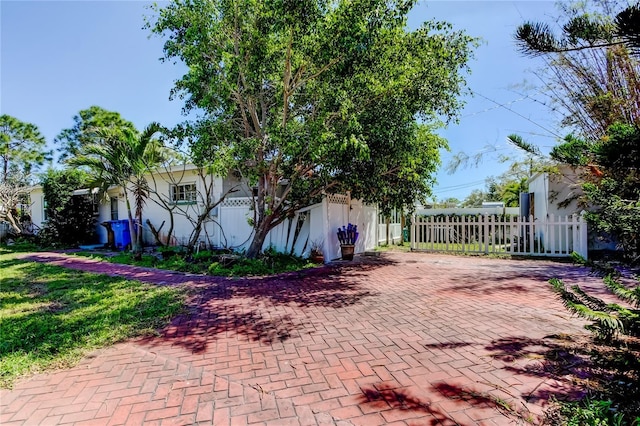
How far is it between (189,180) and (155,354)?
1077cm

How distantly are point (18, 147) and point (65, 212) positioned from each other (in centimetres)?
1493

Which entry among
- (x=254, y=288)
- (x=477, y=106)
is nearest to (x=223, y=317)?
(x=254, y=288)

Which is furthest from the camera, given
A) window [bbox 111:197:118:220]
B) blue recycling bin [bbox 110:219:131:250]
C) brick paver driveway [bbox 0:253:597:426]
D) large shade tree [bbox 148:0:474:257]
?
window [bbox 111:197:118:220]

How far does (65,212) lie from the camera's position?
1588cm

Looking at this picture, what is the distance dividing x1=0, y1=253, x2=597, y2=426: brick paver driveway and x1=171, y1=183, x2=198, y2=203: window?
8.35m

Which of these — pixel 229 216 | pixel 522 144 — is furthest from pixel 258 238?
pixel 522 144

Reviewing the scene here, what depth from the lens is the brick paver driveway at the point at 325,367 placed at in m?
2.68

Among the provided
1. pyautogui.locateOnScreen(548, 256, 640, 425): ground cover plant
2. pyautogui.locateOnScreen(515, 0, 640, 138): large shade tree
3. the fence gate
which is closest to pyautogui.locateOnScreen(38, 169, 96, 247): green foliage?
the fence gate

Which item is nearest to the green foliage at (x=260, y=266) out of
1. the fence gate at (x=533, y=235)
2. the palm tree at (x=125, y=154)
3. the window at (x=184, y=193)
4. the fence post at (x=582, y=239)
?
the palm tree at (x=125, y=154)

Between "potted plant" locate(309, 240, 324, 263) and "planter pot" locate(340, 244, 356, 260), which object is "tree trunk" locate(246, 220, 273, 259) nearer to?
"potted plant" locate(309, 240, 324, 263)

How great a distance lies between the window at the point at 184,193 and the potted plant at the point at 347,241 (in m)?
6.53

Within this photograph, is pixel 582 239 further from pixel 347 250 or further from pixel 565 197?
pixel 347 250

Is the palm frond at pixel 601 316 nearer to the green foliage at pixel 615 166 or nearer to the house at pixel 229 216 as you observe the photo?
the green foliage at pixel 615 166

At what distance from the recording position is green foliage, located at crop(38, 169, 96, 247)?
15.8 metres
